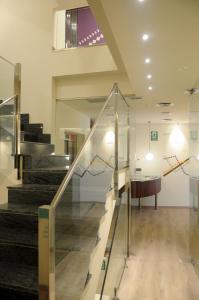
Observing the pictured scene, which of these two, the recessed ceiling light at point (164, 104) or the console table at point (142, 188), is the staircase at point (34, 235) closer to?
the recessed ceiling light at point (164, 104)

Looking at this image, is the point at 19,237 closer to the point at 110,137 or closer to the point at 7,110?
the point at 110,137

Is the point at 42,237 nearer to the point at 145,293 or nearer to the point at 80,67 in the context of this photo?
the point at 145,293

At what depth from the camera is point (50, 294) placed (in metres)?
1.44

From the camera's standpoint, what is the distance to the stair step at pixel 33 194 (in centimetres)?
303

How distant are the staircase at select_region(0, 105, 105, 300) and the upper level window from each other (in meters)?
2.84

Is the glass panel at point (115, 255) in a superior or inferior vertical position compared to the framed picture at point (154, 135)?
inferior

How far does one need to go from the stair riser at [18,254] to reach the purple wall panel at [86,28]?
14.5 feet

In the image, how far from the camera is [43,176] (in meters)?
3.46

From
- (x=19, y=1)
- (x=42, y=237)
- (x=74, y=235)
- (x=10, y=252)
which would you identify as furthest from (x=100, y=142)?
(x=19, y=1)

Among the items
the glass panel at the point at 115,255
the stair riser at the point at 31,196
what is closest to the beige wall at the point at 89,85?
the glass panel at the point at 115,255

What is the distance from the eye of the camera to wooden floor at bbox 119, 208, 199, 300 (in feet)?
12.0

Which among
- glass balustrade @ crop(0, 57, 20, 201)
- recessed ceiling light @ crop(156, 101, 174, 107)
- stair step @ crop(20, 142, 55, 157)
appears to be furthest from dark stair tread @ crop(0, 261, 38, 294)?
recessed ceiling light @ crop(156, 101, 174, 107)

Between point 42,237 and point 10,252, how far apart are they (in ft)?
4.07

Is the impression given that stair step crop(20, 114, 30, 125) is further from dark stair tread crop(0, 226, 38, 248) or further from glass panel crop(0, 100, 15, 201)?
dark stair tread crop(0, 226, 38, 248)
